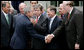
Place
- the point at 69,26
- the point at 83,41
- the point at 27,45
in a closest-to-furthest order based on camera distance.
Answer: the point at 83,41 → the point at 69,26 → the point at 27,45

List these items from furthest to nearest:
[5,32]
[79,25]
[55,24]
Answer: [55,24]
[5,32]
[79,25]

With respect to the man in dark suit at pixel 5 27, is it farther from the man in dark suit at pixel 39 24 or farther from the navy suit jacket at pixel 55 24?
the navy suit jacket at pixel 55 24

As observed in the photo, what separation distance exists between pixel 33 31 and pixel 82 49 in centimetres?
109

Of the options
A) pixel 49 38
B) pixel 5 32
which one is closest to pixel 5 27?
pixel 5 32

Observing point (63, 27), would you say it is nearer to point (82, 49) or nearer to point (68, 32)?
point (68, 32)

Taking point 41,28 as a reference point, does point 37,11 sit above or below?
above

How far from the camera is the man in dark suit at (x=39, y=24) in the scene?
5.51 m

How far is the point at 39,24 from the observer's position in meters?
5.62

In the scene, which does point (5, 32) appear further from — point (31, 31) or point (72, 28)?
point (72, 28)

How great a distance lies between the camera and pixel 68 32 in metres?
5.08

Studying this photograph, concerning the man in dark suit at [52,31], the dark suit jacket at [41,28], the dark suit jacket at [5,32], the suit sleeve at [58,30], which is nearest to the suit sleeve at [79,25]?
the suit sleeve at [58,30]

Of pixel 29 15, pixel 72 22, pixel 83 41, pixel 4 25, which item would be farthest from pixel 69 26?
pixel 4 25

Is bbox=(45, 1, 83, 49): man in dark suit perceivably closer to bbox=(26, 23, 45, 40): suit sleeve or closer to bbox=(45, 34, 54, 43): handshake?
bbox=(45, 34, 54, 43): handshake

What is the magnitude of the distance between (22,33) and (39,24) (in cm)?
61
